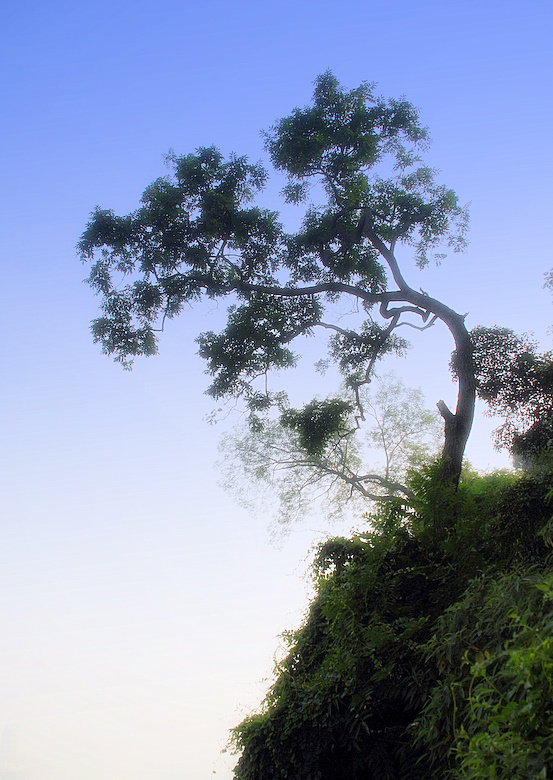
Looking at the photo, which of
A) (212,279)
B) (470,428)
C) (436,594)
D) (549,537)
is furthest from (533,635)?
(212,279)

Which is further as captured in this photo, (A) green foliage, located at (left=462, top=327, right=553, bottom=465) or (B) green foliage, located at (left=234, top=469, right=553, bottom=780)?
(A) green foliage, located at (left=462, top=327, right=553, bottom=465)

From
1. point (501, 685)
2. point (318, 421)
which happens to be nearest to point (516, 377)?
point (318, 421)

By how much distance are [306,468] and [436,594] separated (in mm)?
14718

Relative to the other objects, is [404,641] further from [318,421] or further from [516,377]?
[516,377]

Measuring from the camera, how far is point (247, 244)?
1482 centimetres

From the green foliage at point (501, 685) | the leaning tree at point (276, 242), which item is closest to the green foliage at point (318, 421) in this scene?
the leaning tree at point (276, 242)

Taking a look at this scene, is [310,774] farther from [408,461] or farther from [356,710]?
[408,461]

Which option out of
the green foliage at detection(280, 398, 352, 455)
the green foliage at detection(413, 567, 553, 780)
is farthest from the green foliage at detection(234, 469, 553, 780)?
the green foliage at detection(280, 398, 352, 455)

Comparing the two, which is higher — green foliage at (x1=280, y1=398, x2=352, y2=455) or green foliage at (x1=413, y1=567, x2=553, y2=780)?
green foliage at (x1=280, y1=398, x2=352, y2=455)

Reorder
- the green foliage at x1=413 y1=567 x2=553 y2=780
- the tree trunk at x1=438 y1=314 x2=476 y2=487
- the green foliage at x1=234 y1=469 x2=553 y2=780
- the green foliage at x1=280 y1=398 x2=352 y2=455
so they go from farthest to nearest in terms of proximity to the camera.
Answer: the green foliage at x1=280 y1=398 x2=352 y2=455, the tree trunk at x1=438 y1=314 x2=476 y2=487, the green foliage at x1=234 y1=469 x2=553 y2=780, the green foliage at x1=413 y1=567 x2=553 y2=780

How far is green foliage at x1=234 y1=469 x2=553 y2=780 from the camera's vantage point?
520cm

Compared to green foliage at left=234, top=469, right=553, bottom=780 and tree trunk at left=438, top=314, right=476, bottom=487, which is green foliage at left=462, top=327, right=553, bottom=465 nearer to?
tree trunk at left=438, top=314, right=476, bottom=487

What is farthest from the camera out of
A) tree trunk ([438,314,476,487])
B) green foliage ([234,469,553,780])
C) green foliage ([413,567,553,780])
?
tree trunk ([438,314,476,487])

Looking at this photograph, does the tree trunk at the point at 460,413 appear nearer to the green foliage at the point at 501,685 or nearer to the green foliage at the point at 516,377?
the green foliage at the point at 516,377
